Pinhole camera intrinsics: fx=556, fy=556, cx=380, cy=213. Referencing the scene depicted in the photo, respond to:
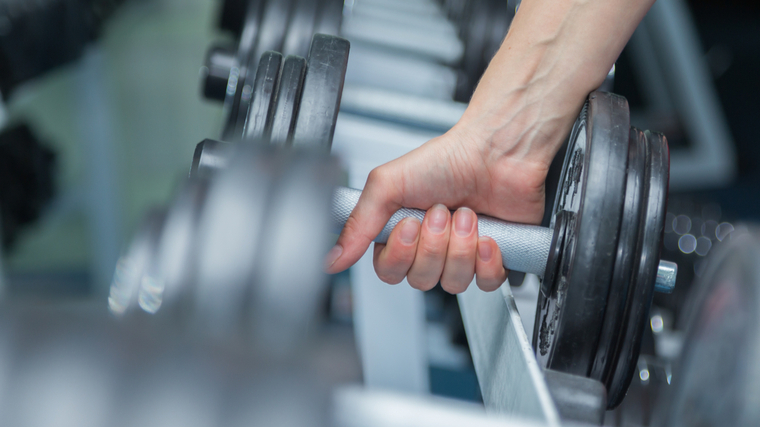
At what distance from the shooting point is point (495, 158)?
2.45 ft

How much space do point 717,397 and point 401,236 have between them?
1.84ft

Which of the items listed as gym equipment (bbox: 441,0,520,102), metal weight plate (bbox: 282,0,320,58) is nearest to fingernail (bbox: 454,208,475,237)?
metal weight plate (bbox: 282,0,320,58)

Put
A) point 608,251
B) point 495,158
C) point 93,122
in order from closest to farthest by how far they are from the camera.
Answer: point 608,251 → point 495,158 → point 93,122

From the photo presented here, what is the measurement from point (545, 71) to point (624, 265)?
0.92 ft

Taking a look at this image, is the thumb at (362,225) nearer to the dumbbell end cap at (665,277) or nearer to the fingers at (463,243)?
the fingers at (463,243)

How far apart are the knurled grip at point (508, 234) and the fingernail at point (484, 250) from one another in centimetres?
1

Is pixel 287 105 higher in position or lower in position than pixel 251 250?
higher

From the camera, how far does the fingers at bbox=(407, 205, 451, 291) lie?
2.22ft

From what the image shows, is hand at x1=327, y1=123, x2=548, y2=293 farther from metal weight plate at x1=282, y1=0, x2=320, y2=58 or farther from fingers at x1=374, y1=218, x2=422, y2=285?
metal weight plate at x1=282, y1=0, x2=320, y2=58

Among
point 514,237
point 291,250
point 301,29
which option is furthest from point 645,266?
point 301,29

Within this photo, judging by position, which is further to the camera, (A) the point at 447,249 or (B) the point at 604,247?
(A) the point at 447,249

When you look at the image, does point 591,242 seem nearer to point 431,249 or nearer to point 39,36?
point 431,249

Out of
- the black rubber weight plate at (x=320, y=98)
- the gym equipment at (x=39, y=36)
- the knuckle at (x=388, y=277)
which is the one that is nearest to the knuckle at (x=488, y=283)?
the knuckle at (x=388, y=277)

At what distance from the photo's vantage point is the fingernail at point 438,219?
2.22ft
